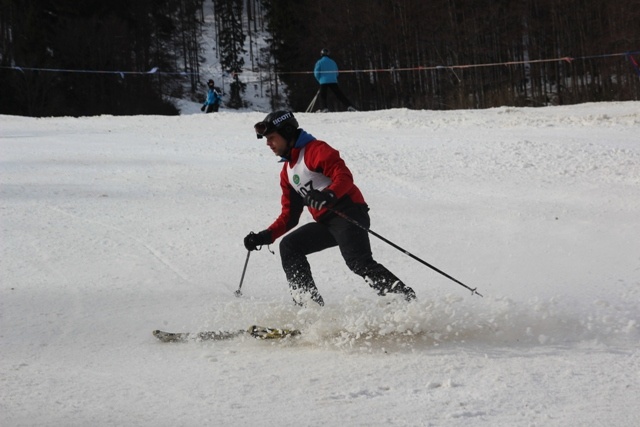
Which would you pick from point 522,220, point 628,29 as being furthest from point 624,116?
point 628,29

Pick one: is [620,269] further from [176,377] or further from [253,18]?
[253,18]

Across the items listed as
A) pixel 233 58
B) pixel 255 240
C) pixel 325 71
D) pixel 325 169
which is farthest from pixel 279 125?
pixel 233 58

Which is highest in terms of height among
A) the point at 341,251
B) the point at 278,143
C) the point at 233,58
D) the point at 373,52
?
the point at 233,58

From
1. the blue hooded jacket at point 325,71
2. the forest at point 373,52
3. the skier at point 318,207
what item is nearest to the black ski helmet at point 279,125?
the skier at point 318,207

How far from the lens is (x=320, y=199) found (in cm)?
458

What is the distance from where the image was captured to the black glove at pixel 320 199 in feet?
15.0

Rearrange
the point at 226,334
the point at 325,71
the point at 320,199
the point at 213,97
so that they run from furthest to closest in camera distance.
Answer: the point at 213,97, the point at 325,71, the point at 226,334, the point at 320,199

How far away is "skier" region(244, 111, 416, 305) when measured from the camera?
4770 millimetres

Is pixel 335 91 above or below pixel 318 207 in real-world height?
above

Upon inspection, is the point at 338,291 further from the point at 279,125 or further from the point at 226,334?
the point at 279,125

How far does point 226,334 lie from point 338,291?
1.55 metres

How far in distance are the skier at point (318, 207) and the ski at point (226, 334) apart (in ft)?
1.46

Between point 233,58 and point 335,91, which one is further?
point 233,58

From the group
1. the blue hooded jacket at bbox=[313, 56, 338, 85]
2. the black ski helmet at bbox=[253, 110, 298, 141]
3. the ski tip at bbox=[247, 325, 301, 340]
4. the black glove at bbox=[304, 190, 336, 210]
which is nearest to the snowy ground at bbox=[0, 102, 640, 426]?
the ski tip at bbox=[247, 325, 301, 340]
